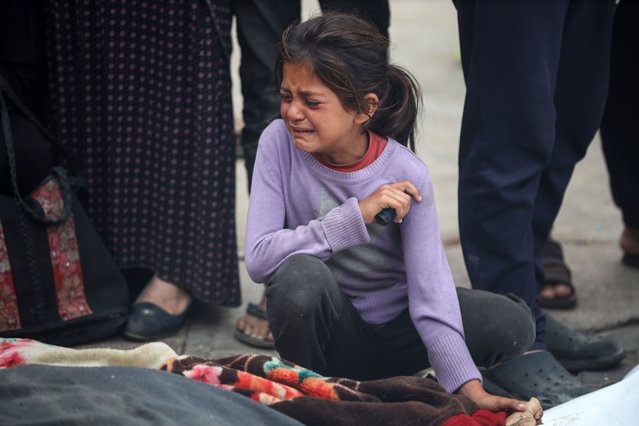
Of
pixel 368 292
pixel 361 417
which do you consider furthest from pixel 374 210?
pixel 361 417

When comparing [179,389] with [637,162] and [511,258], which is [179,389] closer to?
[511,258]

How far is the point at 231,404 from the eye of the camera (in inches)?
75.2

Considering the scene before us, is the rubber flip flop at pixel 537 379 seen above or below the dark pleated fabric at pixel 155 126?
below

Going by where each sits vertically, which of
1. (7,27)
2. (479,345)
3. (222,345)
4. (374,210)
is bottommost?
(222,345)

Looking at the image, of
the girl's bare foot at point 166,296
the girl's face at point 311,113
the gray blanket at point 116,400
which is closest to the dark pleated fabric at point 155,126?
the girl's bare foot at point 166,296

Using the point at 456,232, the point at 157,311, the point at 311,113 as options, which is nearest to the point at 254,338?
the point at 157,311

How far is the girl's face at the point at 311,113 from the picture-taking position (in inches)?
87.8

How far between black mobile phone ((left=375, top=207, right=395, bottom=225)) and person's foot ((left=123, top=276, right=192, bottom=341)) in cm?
96

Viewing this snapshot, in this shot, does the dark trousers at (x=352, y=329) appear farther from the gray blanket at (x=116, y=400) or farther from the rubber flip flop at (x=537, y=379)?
the gray blanket at (x=116, y=400)

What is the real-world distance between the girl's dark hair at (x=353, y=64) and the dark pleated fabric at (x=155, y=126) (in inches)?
22.7

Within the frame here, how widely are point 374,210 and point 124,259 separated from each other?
1.11 metres

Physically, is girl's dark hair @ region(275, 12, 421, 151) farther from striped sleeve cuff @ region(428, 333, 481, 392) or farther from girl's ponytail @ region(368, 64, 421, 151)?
striped sleeve cuff @ region(428, 333, 481, 392)

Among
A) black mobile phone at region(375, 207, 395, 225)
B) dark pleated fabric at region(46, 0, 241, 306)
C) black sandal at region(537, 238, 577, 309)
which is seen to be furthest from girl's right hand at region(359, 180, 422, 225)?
black sandal at region(537, 238, 577, 309)

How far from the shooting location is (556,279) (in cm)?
325
